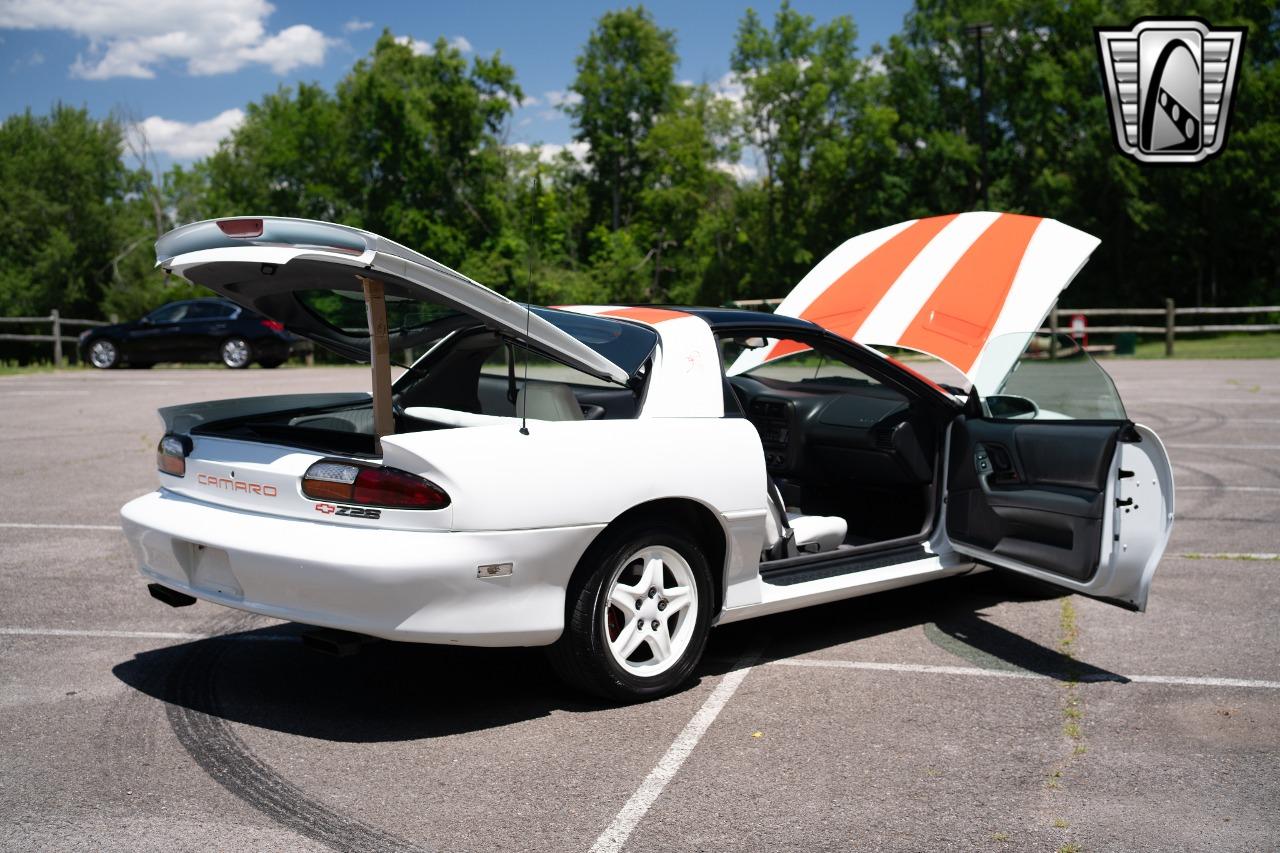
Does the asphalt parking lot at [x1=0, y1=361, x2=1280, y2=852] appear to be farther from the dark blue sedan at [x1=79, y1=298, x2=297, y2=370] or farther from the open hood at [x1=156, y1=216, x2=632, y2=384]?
the dark blue sedan at [x1=79, y1=298, x2=297, y2=370]

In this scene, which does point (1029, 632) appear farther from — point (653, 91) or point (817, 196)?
point (653, 91)

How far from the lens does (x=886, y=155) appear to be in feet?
172

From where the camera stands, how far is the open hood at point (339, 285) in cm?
409

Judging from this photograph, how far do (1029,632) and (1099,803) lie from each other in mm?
2084

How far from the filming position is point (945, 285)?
723cm

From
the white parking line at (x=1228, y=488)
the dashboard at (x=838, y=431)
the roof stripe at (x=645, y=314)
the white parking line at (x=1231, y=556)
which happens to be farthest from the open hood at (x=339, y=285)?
the white parking line at (x=1228, y=488)

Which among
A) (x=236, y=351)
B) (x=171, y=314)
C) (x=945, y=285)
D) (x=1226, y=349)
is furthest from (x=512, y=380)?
(x=1226, y=349)

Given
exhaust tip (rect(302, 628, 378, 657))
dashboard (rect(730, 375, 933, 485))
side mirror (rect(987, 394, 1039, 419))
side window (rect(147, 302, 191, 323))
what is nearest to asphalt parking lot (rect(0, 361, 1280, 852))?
exhaust tip (rect(302, 628, 378, 657))

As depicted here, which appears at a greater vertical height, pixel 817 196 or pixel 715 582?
pixel 817 196

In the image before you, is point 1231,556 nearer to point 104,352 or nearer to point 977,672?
point 977,672

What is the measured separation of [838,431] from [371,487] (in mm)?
2801

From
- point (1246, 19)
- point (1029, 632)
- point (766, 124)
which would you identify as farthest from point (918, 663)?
point (766, 124)

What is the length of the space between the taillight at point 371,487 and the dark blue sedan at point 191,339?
25.2m

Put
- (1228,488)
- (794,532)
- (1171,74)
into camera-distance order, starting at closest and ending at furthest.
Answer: (794,532) → (1228,488) → (1171,74)
